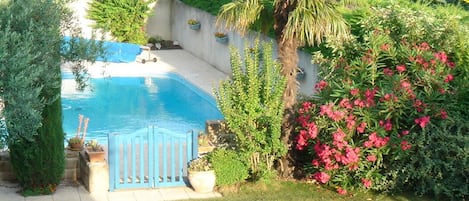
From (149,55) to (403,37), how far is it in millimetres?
14091

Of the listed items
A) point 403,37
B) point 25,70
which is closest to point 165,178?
point 25,70

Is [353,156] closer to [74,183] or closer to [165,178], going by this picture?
[165,178]

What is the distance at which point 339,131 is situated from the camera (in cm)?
1177

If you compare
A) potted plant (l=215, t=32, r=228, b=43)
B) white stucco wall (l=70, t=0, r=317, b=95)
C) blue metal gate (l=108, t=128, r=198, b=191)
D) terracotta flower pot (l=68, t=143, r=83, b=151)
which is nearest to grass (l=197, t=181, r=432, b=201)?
blue metal gate (l=108, t=128, r=198, b=191)

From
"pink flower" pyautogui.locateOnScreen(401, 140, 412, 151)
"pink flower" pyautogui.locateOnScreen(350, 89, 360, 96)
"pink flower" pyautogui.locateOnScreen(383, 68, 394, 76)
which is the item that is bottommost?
"pink flower" pyautogui.locateOnScreen(401, 140, 412, 151)

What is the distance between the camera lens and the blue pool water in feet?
61.0

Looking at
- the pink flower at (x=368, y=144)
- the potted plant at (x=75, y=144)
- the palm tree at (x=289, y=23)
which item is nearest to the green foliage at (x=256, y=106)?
the palm tree at (x=289, y=23)

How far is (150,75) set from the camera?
918 inches

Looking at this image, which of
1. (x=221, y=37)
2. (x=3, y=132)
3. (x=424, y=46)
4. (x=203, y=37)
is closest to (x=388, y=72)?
(x=424, y=46)

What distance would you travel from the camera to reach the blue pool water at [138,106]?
732 inches

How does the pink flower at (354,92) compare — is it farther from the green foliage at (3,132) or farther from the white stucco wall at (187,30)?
the white stucco wall at (187,30)

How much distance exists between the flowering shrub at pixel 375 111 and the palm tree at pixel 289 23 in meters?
0.45

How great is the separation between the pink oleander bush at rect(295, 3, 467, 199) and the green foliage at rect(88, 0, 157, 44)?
15665 millimetres

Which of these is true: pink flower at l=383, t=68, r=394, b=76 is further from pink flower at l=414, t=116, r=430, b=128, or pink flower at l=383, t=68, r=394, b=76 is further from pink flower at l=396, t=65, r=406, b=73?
pink flower at l=414, t=116, r=430, b=128
